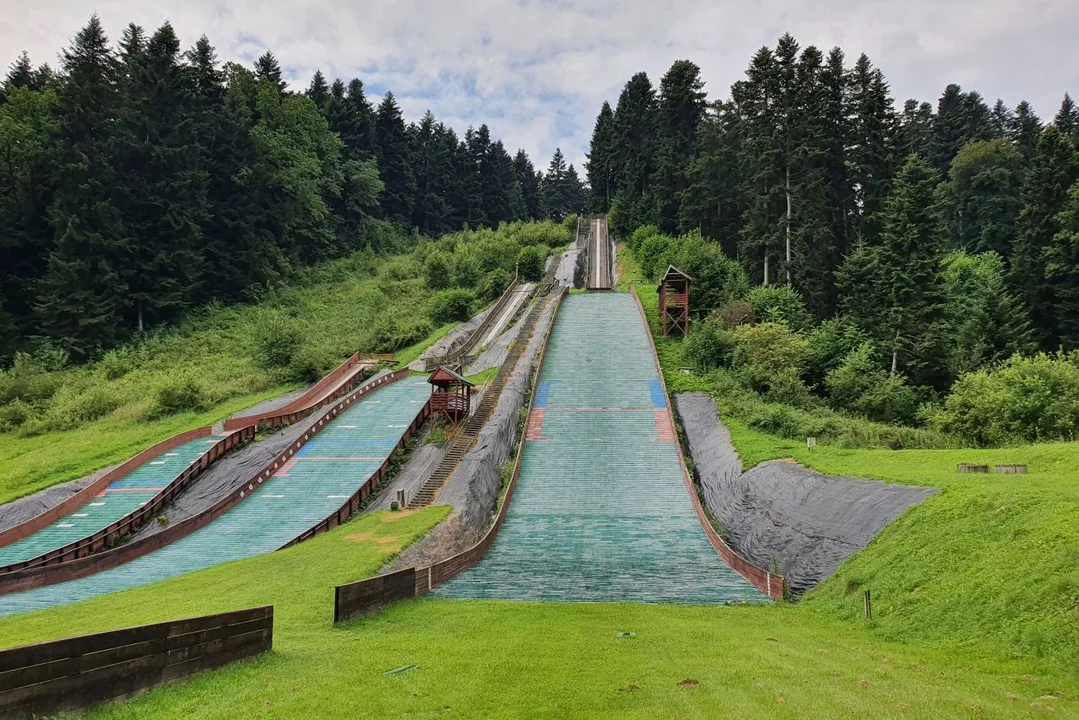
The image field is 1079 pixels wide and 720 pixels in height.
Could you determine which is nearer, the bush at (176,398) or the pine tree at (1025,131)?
the bush at (176,398)

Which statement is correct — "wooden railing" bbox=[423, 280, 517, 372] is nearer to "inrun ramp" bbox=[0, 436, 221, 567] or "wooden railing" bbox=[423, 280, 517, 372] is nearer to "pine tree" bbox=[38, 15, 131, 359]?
"inrun ramp" bbox=[0, 436, 221, 567]

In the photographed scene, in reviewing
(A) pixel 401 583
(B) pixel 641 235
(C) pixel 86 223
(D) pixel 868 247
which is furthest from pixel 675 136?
(A) pixel 401 583

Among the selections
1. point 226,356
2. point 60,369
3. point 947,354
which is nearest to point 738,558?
point 947,354

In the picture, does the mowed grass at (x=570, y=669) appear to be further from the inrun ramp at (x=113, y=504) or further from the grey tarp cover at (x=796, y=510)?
the inrun ramp at (x=113, y=504)

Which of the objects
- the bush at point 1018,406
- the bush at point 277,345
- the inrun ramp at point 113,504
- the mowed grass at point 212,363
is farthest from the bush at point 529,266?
the bush at point 1018,406

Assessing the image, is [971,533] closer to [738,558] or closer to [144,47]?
[738,558]

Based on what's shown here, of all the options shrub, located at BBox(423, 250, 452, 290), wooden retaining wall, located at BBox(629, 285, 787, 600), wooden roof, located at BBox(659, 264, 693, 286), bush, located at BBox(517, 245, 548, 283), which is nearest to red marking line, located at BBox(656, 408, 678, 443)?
wooden retaining wall, located at BBox(629, 285, 787, 600)
